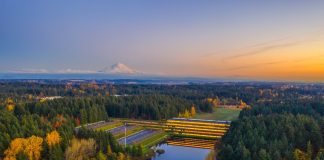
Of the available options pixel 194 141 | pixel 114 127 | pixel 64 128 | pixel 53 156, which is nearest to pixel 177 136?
pixel 194 141

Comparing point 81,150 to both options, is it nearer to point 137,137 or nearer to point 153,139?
point 137,137

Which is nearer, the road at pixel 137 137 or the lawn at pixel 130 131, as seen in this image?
the road at pixel 137 137

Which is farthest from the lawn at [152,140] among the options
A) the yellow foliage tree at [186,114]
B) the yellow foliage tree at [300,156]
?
the yellow foliage tree at [300,156]

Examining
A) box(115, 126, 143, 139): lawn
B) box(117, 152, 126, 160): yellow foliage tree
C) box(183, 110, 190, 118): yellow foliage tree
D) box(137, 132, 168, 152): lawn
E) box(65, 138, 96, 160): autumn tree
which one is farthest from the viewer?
box(183, 110, 190, 118): yellow foliage tree

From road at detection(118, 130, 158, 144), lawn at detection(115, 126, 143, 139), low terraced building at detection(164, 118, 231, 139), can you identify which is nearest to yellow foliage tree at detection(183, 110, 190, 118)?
low terraced building at detection(164, 118, 231, 139)

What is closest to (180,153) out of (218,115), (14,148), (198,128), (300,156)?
(300,156)

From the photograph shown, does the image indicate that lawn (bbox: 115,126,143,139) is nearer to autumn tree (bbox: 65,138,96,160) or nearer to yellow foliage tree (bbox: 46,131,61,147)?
yellow foliage tree (bbox: 46,131,61,147)

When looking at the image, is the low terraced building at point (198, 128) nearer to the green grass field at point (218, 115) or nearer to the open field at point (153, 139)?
the open field at point (153, 139)

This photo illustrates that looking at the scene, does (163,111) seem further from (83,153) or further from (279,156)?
(279,156)
